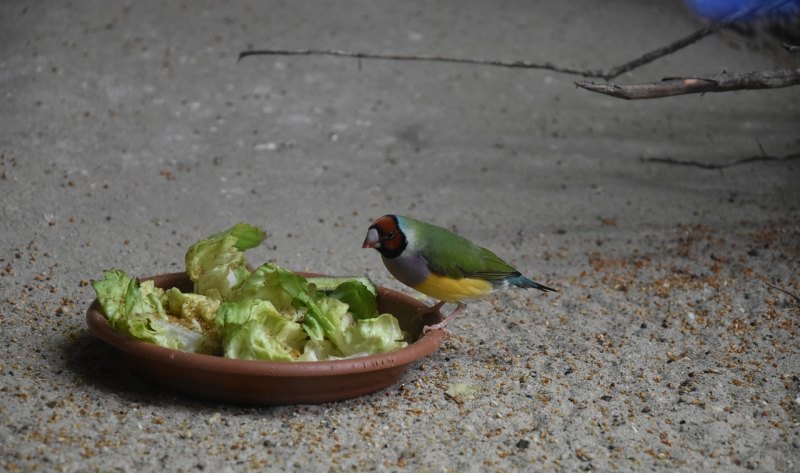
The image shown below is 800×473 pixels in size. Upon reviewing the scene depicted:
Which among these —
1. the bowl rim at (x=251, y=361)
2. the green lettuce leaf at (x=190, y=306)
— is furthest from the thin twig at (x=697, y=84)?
the green lettuce leaf at (x=190, y=306)

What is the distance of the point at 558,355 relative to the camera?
4055 mm

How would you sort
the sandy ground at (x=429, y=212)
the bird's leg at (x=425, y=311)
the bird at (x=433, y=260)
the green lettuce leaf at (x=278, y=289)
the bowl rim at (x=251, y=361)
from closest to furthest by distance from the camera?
the bowl rim at (x=251, y=361), the sandy ground at (x=429, y=212), the green lettuce leaf at (x=278, y=289), the bird at (x=433, y=260), the bird's leg at (x=425, y=311)

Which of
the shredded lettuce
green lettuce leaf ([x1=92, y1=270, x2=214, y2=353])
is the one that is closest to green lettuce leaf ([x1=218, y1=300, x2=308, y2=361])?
the shredded lettuce

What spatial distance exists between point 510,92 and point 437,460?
508cm

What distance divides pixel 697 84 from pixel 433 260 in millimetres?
1352

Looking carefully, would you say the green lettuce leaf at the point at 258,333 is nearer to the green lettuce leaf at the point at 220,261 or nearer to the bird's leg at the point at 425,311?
the green lettuce leaf at the point at 220,261

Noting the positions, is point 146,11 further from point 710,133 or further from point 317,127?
point 710,133

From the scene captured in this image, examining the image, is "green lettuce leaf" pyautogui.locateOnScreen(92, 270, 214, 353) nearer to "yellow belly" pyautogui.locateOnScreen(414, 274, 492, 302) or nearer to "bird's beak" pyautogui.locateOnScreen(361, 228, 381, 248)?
"bird's beak" pyautogui.locateOnScreen(361, 228, 381, 248)

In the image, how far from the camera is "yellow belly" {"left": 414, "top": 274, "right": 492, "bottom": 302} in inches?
148

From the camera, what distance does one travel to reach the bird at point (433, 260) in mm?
3688

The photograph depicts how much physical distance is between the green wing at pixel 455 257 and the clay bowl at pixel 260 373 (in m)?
0.35

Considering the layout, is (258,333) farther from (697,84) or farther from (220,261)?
(697,84)

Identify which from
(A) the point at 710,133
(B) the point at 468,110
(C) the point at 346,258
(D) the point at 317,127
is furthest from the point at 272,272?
(A) the point at 710,133

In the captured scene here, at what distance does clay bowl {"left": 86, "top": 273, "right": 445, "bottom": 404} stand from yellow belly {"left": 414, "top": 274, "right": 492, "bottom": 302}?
299 mm
